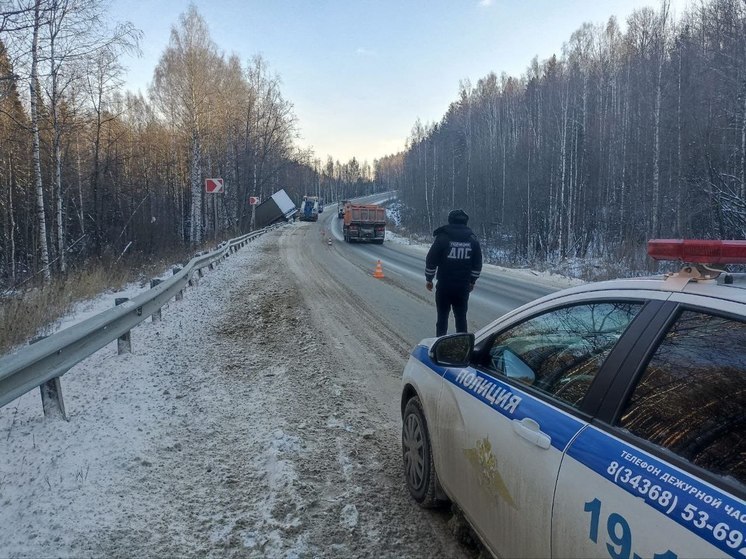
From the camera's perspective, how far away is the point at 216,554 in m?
2.70

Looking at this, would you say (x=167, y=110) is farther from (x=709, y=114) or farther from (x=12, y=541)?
(x=12, y=541)

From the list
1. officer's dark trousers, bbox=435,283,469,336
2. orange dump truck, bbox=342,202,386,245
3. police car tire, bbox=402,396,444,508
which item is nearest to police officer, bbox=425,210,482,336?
officer's dark trousers, bbox=435,283,469,336

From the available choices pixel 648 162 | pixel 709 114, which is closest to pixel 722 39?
pixel 709 114

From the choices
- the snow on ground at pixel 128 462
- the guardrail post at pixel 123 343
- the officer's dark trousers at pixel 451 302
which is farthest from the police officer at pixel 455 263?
the guardrail post at pixel 123 343

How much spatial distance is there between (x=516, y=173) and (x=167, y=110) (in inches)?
1067

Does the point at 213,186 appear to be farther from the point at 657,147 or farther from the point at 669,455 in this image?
the point at 657,147

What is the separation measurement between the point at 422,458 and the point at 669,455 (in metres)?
1.86

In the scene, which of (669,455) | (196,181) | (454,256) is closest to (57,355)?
(454,256)

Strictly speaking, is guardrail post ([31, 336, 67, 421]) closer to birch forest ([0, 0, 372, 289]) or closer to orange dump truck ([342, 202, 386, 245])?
birch forest ([0, 0, 372, 289])

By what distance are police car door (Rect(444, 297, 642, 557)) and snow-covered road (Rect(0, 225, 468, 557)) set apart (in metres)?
0.73

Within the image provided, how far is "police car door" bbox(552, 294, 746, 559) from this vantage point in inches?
53.9

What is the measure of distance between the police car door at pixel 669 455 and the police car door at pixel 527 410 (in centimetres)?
13

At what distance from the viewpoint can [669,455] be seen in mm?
1579

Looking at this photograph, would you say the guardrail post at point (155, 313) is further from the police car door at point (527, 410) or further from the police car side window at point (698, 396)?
the police car side window at point (698, 396)
